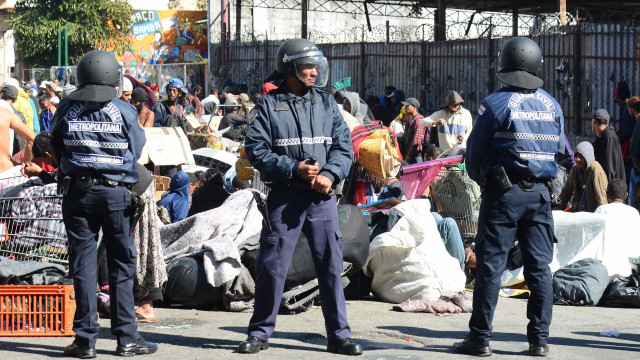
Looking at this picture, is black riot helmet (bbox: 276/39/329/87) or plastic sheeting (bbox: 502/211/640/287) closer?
black riot helmet (bbox: 276/39/329/87)

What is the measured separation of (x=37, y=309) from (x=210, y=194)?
280 cm

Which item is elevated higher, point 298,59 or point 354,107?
point 298,59

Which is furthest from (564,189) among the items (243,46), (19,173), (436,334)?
(243,46)

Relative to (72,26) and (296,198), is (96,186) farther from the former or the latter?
(72,26)

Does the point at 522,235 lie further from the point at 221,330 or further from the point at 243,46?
the point at 243,46

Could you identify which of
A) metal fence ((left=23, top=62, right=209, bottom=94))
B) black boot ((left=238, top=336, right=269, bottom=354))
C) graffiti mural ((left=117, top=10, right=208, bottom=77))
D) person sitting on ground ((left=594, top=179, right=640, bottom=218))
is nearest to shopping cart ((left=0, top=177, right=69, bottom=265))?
black boot ((left=238, top=336, right=269, bottom=354))

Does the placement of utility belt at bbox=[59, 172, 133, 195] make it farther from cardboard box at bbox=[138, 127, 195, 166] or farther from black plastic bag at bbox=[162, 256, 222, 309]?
cardboard box at bbox=[138, 127, 195, 166]

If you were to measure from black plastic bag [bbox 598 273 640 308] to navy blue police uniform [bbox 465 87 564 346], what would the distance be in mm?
2397

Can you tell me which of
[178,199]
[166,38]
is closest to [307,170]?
[178,199]

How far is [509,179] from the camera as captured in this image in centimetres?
613

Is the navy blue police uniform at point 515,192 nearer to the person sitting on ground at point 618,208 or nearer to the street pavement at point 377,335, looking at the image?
the street pavement at point 377,335

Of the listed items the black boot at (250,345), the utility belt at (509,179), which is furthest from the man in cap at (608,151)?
the black boot at (250,345)

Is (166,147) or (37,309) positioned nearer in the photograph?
(37,309)

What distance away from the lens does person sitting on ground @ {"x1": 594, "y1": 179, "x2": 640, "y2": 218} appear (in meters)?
9.16
